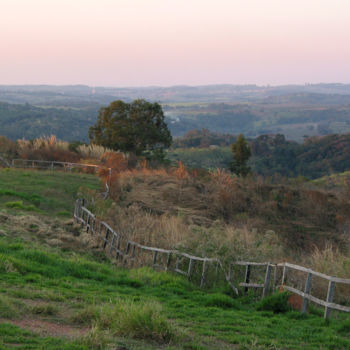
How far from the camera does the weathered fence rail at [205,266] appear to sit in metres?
9.87

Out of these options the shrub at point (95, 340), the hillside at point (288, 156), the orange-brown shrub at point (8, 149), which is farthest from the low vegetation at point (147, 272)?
the hillside at point (288, 156)

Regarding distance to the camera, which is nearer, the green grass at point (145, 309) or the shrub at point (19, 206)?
the green grass at point (145, 309)

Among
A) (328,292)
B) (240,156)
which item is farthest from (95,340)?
(240,156)

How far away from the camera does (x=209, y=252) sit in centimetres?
1427

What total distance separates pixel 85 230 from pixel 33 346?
13.7 m

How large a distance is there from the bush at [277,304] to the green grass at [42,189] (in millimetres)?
14144

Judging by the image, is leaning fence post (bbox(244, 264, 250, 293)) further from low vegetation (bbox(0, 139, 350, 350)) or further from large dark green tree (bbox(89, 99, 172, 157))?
large dark green tree (bbox(89, 99, 172, 157))

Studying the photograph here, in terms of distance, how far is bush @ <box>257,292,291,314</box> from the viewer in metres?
10.9

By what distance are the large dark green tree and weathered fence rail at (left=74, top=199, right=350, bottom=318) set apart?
26.0m

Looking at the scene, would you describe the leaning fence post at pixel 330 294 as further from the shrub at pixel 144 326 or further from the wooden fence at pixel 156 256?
the shrub at pixel 144 326

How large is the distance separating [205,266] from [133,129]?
34.0 m

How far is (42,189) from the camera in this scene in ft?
91.9

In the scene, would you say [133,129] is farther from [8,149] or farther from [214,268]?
[214,268]

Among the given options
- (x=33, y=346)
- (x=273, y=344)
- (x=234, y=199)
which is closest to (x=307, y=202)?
(x=234, y=199)
